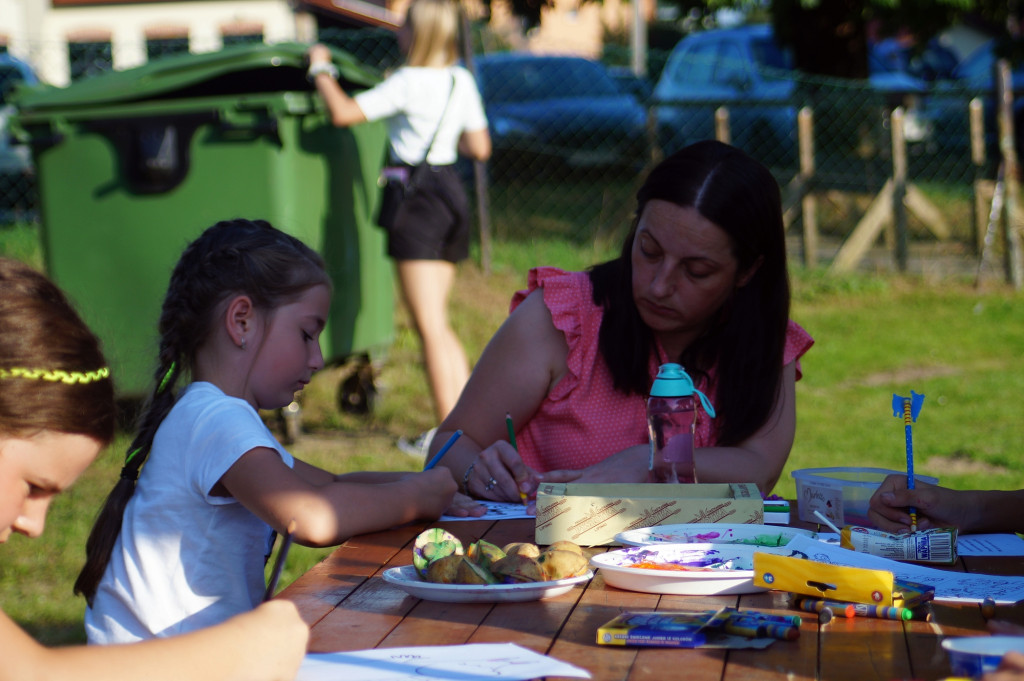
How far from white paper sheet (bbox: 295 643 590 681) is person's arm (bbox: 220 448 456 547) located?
444 millimetres

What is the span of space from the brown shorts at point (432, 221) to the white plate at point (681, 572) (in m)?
3.59

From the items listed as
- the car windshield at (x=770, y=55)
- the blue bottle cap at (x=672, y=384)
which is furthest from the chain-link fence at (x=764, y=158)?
the blue bottle cap at (x=672, y=384)

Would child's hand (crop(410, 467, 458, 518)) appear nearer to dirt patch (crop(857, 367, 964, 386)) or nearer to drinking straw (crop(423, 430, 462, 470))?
drinking straw (crop(423, 430, 462, 470))

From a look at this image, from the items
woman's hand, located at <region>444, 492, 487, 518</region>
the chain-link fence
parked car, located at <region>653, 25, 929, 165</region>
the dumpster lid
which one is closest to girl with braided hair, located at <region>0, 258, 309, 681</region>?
woman's hand, located at <region>444, 492, 487, 518</region>

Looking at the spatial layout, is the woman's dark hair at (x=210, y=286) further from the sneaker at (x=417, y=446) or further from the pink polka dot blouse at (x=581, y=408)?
the sneaker at (x=417, y=446)

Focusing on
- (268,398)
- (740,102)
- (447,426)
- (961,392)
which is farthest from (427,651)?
(740,102)

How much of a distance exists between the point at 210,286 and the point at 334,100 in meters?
3.07

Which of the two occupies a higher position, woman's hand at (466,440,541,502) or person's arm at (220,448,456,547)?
person's arm at (220,448,456,547)

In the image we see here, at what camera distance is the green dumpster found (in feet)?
16.8

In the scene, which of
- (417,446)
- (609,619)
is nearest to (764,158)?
(417,446)

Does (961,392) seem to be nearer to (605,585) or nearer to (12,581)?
(12,581)

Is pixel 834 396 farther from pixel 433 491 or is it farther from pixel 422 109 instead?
pixel 433 491

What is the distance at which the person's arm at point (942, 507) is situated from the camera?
1.86 metres

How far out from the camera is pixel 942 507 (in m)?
1.88
